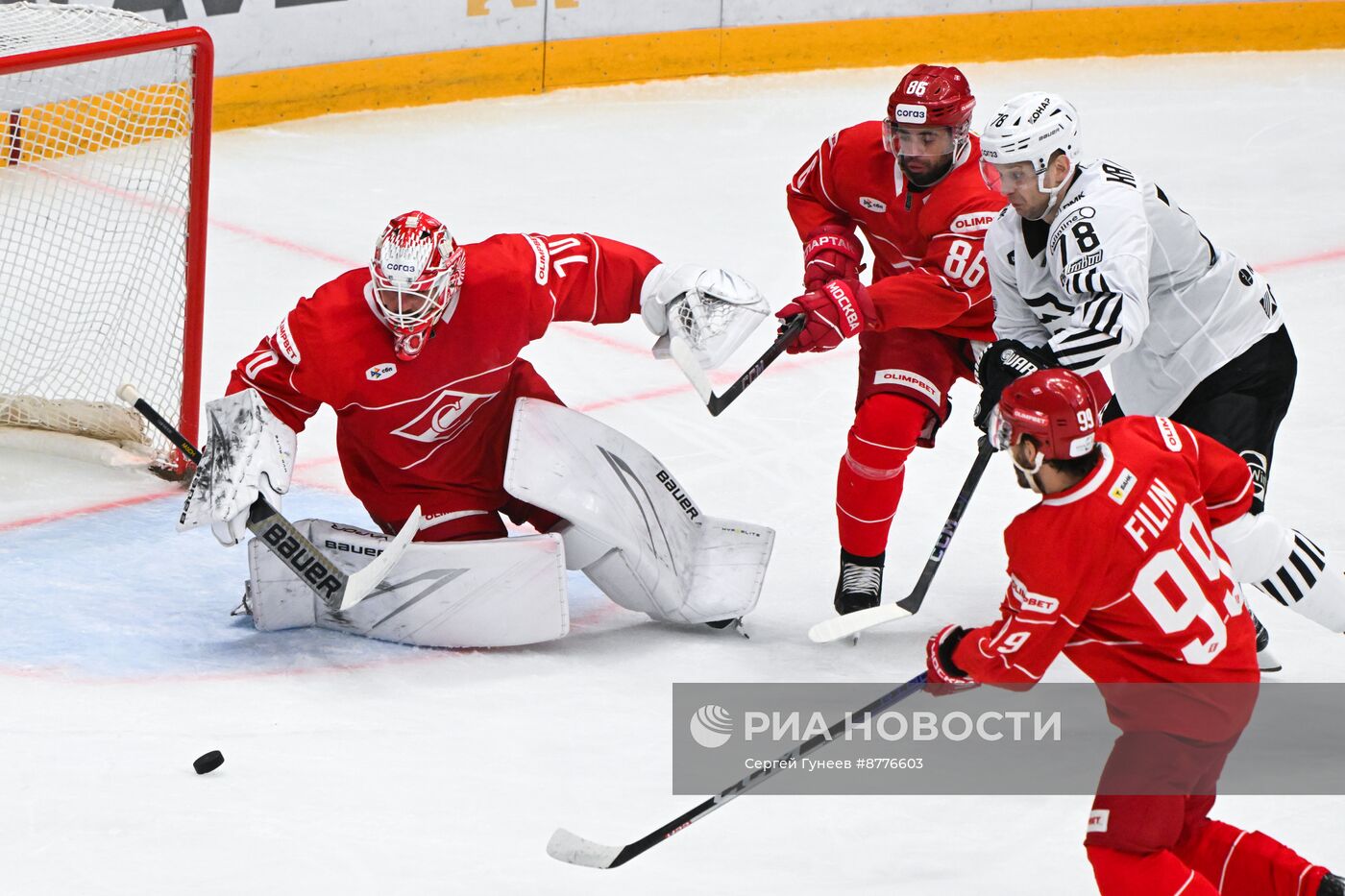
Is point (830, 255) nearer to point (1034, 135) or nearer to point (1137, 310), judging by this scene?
point (1034, 135)

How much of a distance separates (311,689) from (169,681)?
0.26 m

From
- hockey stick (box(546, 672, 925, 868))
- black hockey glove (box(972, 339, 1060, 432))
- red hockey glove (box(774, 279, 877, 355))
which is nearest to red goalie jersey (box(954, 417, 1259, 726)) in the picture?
hockey stick (box(546, 672, 925, 868))

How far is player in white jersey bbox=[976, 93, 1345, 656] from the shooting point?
304 cm

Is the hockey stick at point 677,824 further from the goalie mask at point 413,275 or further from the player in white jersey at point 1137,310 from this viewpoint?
the goalie mask at point 413,275

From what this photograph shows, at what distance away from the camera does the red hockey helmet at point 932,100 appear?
136 inches

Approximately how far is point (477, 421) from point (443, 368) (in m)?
0.18

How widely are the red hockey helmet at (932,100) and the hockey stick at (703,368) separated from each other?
0.45 metres

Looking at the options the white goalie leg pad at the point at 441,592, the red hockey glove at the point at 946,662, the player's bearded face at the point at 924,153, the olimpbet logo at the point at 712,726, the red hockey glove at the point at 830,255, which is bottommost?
the olimpbet logo at the point at 712,726

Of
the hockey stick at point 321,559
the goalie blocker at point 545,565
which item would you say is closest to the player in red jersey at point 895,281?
the goalie blocker at point 545,565

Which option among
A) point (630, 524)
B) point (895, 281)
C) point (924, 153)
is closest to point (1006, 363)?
point (895, 281)

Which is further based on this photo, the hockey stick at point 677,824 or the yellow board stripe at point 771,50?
the yellow board stripe at point 771,50

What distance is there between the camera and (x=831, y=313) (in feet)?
11.6

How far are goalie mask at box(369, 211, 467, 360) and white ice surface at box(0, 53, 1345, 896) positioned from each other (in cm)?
67

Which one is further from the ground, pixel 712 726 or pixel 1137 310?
pixel 1137 310
